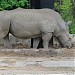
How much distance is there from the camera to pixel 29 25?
11.9 m

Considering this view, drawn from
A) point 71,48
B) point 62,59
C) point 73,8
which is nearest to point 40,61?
point 62,59

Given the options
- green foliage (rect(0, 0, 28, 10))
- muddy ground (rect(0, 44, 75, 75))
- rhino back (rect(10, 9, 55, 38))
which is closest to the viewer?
muddy ground (rect(0, 44, 75, 75))

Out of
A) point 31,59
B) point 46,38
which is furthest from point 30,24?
point 31,59

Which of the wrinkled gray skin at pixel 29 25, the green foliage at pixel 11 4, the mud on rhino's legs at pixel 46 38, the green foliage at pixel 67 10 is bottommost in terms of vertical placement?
the green foliage at pixel 11 4

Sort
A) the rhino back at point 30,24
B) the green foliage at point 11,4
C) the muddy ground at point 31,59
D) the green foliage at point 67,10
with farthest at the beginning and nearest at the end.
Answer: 1. the green foliage at point 11,4
2. the green foliage at point 67,10
3. the rhino back at point 30,24
4. the muddy ground at point 31,59

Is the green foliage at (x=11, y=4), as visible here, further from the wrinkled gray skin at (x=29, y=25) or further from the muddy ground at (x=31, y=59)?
the wrinkled gray skin at (x=29, y=25)

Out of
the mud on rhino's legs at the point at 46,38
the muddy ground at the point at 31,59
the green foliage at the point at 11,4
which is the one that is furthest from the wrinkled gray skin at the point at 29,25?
the green foliage at the point at 11,4

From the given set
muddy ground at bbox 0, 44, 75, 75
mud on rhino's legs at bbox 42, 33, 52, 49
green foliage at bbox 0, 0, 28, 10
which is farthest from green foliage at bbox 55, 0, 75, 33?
mud on rhino's legs at bbox 42, 33, 52, 49

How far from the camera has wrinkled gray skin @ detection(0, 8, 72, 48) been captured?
11.8 metres

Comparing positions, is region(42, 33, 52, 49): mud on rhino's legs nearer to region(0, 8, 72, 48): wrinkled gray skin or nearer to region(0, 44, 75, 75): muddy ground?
region(0, 8, 72, 48): wrinkled gray skin

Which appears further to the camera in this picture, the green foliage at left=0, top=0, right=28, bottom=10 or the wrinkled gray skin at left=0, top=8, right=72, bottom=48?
the green foliage at left=0, top=0, right=28, bottom=10

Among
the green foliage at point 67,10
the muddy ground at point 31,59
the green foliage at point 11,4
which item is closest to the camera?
the muddy ground at point 31,59

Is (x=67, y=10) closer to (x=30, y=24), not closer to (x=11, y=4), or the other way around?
(x=11, y=4)

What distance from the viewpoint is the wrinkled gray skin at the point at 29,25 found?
11.8m
